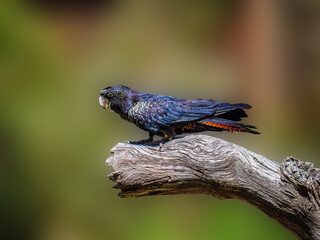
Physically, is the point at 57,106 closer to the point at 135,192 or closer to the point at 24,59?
the point at 24,59

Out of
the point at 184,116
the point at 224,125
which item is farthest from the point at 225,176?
the point at 184,116

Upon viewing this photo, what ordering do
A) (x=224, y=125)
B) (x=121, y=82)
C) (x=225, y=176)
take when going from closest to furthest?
(x=225, y=176) < (x=224, y=125) < (x=121, y=82)

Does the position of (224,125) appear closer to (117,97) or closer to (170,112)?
(170,112)

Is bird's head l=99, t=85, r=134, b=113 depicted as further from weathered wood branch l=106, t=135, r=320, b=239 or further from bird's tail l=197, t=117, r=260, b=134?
bird's tail l=197, t=117, r=260, b=134

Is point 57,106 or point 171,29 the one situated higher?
point 171,29

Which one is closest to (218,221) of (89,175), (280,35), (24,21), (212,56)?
(89,175)

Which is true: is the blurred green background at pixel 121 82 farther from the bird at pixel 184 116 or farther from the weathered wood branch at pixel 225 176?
the weathered wood branch at pixel 225 176

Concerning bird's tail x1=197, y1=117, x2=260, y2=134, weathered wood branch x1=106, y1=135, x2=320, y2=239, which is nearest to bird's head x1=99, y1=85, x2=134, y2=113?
weathered wood branch x1=106, y1=135, x2=320, y2=239
